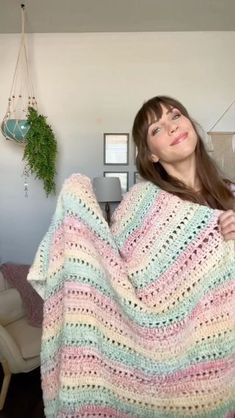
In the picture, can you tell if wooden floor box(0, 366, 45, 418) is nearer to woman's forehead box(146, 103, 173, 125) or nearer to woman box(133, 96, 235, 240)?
woman box(133, 96, 235, 240)

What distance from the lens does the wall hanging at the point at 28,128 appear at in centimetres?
272

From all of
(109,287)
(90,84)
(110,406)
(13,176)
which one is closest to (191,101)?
(90,84)

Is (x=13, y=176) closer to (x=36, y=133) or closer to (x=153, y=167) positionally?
(x=36, y=133)

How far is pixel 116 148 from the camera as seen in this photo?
3.08 meters

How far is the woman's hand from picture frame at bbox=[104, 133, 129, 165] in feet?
7.17

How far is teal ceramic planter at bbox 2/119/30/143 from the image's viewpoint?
272cm

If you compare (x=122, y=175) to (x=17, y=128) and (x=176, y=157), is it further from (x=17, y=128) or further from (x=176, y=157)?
(x=176, y=157)

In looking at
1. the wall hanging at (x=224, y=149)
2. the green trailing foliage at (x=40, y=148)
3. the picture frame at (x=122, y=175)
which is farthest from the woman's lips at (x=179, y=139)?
the picture frame at (x=122, y=175)

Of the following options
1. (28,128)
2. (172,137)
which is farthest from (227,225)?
(28,128)

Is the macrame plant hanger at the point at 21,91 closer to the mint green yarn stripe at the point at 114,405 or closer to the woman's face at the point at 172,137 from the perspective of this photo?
the woman's face at the point at 172,137

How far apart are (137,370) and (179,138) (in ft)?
2.30

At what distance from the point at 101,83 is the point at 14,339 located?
2.08 metres

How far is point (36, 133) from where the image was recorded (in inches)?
107

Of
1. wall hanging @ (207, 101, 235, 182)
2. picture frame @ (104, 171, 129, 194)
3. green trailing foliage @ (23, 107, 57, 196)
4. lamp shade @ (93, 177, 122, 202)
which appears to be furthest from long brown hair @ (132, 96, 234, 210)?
picture frame @ (104, 171, 129, 194)
